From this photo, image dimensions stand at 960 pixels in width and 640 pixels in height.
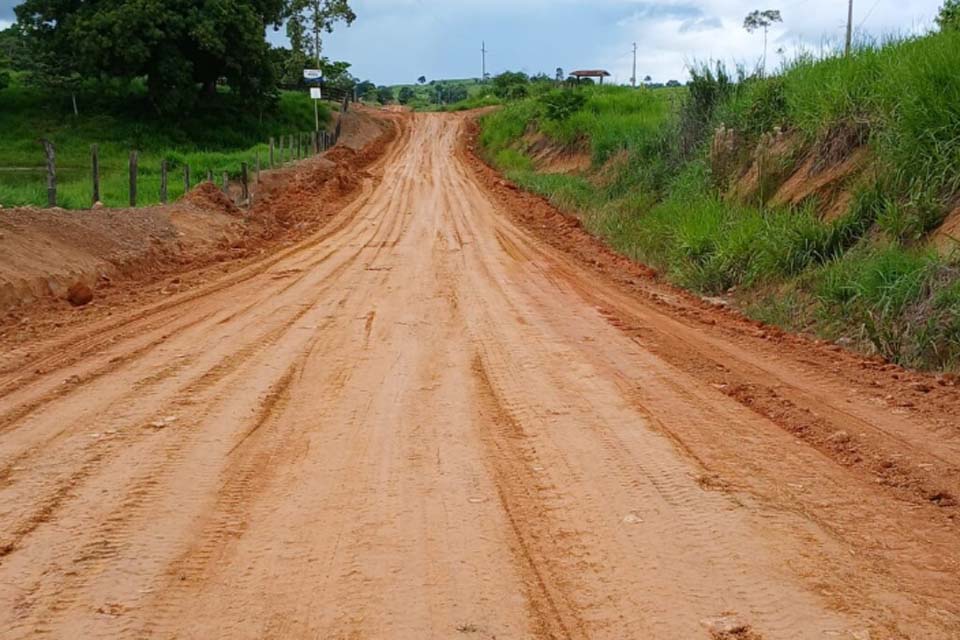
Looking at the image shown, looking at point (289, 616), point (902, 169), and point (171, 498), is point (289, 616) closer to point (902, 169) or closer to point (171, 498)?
point (171, 498)

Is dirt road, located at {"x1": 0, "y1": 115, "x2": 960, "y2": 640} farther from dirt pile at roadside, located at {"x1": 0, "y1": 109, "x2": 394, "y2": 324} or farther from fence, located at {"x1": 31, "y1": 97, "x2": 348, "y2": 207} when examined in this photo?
fence, located at {"x1": 31, "y1": 97, "x2": 348, "y2": 207}

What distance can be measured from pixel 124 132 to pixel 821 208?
124ft

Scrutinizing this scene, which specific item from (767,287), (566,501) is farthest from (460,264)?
(566,501)

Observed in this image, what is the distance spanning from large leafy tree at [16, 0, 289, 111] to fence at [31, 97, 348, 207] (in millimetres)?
4749

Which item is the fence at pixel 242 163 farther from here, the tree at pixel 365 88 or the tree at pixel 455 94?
the tree at pixel 455 94

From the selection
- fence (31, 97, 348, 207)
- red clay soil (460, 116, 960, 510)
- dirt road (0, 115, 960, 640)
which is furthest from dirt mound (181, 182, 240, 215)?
red clay soil (460, 116, 960, 510)

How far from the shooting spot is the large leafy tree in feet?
128

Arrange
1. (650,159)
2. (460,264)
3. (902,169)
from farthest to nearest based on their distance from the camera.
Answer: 1. (650,159)
2. (460,264)
3. (902,169)

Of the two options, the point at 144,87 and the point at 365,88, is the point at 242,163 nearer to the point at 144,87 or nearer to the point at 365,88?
the point at 144,87

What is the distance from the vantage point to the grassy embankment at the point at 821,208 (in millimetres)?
8016

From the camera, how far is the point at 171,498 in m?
4.55

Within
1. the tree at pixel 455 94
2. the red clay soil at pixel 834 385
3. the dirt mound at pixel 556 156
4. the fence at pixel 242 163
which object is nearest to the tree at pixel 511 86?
the fence at pixel 242 163

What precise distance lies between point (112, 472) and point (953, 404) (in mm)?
5417

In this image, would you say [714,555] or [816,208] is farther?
[816,208]
